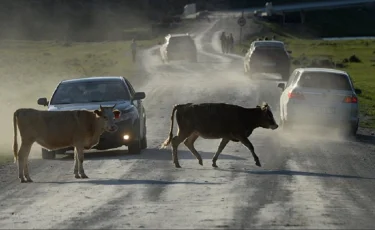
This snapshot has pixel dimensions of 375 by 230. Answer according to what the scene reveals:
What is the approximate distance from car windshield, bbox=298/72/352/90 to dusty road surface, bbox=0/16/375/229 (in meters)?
1.39

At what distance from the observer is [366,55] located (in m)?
72.1

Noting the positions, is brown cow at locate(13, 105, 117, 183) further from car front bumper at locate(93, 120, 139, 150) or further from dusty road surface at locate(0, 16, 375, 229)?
car front bumper at locate(93, 120, 139, 150)

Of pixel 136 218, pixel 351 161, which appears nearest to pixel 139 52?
pixel 351 161

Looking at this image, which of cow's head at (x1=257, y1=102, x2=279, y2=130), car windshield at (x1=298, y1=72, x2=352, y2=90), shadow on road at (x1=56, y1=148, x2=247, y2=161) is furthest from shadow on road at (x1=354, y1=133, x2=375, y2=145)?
cow's head at (x1=257, y1=102, x2=279, y2=130)

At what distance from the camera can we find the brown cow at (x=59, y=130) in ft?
56.1

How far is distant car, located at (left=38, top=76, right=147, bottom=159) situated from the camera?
2053 centimetres

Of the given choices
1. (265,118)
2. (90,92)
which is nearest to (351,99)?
(265,118)

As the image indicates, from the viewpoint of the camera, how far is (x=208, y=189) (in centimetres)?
1511

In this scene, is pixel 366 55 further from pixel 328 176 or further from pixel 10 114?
pixel 328 176

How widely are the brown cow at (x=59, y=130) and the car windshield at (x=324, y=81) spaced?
31.2ft

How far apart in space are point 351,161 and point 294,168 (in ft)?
7.59

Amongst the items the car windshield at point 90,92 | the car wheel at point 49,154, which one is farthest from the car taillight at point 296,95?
the car wheel at point 49,154

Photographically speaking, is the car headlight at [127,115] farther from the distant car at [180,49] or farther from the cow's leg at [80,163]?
the distant car at [180,49]

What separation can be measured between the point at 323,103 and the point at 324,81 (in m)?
0.75
